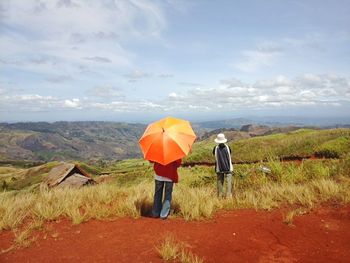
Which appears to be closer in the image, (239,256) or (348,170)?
(239,256)

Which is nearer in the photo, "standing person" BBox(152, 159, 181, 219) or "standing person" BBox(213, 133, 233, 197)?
"standing person" BBox(152, 159, 181, 219)

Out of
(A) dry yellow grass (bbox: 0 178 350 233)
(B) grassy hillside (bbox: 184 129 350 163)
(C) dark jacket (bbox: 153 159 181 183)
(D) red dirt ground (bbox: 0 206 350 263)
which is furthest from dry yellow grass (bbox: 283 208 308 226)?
(B) grassy hillside (bbox: 184 129 350 163)

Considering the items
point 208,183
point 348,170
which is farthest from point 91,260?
point 208,183

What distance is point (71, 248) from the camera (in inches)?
287

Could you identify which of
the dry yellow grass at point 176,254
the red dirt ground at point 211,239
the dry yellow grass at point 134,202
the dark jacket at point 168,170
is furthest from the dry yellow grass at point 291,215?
the dark jacket at point 168,170

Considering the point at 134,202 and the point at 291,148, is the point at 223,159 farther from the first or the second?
the point at 291,148

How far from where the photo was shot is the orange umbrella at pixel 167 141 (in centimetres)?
895

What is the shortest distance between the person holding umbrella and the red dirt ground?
67 centimetres

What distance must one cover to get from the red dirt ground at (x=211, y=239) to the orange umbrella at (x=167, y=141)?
5.13 feet

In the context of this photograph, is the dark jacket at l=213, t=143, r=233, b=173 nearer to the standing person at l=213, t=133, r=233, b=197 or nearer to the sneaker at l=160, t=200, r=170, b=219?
the standing person at l=213, t=133, r=233, b=197

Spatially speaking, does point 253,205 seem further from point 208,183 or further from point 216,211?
point 208,183

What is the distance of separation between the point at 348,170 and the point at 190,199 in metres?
6.63

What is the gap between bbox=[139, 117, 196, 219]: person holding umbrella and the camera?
897 centimetres

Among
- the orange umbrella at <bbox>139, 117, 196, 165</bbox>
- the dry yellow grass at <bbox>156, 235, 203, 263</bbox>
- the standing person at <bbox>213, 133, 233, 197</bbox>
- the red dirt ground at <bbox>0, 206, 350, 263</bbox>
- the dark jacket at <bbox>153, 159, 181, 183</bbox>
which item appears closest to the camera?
the dry yellow grass at <bbox>156, 235, 203, 263</bbox>
